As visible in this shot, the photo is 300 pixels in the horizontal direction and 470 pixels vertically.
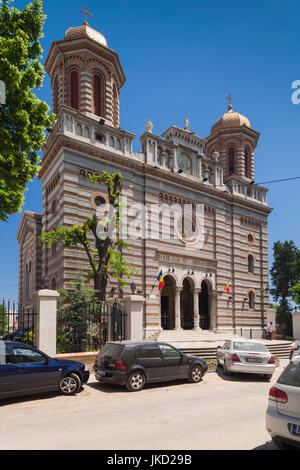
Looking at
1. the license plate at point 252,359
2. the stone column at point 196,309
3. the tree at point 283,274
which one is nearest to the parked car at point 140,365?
the license plate at point 252,359

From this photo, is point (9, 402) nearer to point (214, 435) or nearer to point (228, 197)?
point (214, 435)

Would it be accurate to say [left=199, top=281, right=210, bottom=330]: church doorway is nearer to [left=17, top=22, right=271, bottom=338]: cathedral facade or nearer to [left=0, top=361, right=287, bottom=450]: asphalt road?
→ [left=17, top=22, right=271, bottom=338]: cathedral facade

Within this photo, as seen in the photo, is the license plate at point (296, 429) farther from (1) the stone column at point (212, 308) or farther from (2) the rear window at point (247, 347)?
(1) the stone column at point (212, 308)

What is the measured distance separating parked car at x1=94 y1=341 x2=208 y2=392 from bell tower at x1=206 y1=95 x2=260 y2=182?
85.0 feet

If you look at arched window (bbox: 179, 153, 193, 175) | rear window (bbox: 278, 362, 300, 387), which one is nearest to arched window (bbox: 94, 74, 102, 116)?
arched window (bbox: 179, 153, 193, 175)

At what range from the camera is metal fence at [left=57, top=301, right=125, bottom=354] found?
15297 mm

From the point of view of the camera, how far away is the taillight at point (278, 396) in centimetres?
552

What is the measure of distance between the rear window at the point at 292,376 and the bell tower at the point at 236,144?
30723 millimetres

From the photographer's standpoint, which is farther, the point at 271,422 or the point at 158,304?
the point at 158,304

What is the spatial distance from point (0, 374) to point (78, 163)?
16.5 meters

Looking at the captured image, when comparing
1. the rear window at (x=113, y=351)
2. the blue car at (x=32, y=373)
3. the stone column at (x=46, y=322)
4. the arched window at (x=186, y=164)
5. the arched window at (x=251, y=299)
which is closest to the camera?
the blue car at (x=32, y=373)

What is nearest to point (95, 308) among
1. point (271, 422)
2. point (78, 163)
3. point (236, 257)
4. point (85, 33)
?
point (78, 163)

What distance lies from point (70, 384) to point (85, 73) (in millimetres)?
22593

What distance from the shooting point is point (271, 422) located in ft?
18.3
